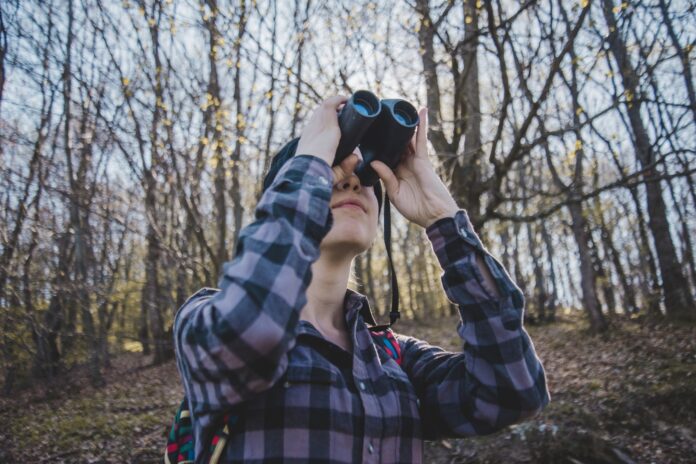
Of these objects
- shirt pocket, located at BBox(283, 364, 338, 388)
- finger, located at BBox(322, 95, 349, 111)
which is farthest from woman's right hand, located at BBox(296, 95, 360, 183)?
shirt pocket, located at BBox(283, 364, 338, 388)

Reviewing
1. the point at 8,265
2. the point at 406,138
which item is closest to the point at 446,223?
the point at 406,138

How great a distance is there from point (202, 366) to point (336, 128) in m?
0.63

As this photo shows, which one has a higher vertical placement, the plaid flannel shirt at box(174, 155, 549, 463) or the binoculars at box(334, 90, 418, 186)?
the binoculars at box(334, 90, 418, 186)

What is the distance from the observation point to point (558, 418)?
165 inches

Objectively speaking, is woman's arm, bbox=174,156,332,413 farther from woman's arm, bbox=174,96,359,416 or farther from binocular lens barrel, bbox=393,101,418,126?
binocular lens barrel, bbox=393,101,418,126

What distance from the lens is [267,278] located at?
2.81 feet

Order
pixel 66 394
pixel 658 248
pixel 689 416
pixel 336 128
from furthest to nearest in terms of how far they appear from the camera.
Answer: pixel 658 248
pixel 66 394
pixel 689 416
pixel 336 128

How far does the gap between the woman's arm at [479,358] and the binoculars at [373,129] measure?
0.25 meters

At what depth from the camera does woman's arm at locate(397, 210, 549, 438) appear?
1.11m

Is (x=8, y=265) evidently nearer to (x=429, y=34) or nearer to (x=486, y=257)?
(x=429, y=34)

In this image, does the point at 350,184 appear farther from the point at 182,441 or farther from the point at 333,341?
the point at 182,441

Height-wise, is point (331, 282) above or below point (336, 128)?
below

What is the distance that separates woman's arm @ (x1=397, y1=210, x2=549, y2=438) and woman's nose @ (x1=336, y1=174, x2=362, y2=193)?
244 millimetres

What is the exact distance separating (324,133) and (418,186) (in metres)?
0.34
